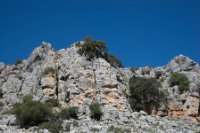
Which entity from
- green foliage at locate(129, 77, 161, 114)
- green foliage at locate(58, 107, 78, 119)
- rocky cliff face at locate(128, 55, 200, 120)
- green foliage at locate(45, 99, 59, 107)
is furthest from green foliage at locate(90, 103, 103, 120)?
rocky cliff face at locate(128, 55, 200, 120)

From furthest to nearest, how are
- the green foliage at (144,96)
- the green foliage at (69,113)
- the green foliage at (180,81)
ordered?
the green foliage at (180,81)
the green foliage at (144,96)
the green foliage at (69,113)

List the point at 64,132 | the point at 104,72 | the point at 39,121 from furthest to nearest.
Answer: the point at 104,72
the point at 39,121
the point at 64,132

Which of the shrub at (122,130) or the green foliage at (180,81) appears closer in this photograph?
the shrub at (122,130)

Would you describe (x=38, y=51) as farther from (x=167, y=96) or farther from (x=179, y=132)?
(x=179, y=132)

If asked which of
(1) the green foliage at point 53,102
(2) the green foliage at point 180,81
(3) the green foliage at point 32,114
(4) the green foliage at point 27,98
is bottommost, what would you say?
(3) the green foliage at point 32,114

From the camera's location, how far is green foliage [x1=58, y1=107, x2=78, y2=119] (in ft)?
158

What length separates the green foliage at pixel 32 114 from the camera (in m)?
47.8

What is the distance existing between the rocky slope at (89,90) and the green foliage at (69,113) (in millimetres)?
919

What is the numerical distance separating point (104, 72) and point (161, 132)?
53.8 ft

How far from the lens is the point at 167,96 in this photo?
2351 inches

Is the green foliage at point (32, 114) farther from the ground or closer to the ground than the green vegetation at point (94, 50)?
closer to the ground

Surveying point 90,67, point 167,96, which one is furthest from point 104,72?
point 167,96

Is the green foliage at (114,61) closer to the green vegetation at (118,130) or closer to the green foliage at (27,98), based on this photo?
the green foliage at (27,98)

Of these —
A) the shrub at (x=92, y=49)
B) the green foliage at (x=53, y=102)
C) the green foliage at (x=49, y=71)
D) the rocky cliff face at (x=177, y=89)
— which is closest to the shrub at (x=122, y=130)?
the green foliage at (x=53, y=102)
